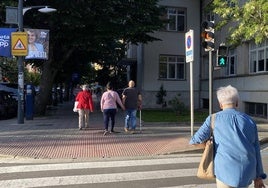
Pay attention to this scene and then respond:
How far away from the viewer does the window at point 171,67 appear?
3681cm

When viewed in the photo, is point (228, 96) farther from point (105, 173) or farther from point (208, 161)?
point (105, 173)

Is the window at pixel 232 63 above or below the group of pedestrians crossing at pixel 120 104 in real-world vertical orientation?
above

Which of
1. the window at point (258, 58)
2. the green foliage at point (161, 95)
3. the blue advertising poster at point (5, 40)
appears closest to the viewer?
the blue advertising poster at point (5, 40)

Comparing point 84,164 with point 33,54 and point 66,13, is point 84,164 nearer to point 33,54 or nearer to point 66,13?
point 33,54

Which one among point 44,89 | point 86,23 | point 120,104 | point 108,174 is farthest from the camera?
point 44,89

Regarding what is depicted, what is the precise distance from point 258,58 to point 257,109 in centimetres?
269

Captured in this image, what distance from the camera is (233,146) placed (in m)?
4.61

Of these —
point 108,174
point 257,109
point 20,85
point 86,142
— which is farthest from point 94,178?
point 257,109

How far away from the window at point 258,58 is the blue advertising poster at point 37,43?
35.7 feet

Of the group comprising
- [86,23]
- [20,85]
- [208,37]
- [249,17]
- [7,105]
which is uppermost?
[86,23]

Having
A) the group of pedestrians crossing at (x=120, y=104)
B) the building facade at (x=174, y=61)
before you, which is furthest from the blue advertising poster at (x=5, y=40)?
the building facade at (x=174, y=61)

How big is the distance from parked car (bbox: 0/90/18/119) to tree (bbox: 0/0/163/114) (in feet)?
5.61

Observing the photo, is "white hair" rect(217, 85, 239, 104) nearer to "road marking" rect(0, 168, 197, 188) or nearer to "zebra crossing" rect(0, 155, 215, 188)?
"zebra crossing" rect(0, 155, 215, 188)

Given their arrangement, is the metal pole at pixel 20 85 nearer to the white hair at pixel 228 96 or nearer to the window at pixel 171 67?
the white hair at pixel 228 96
